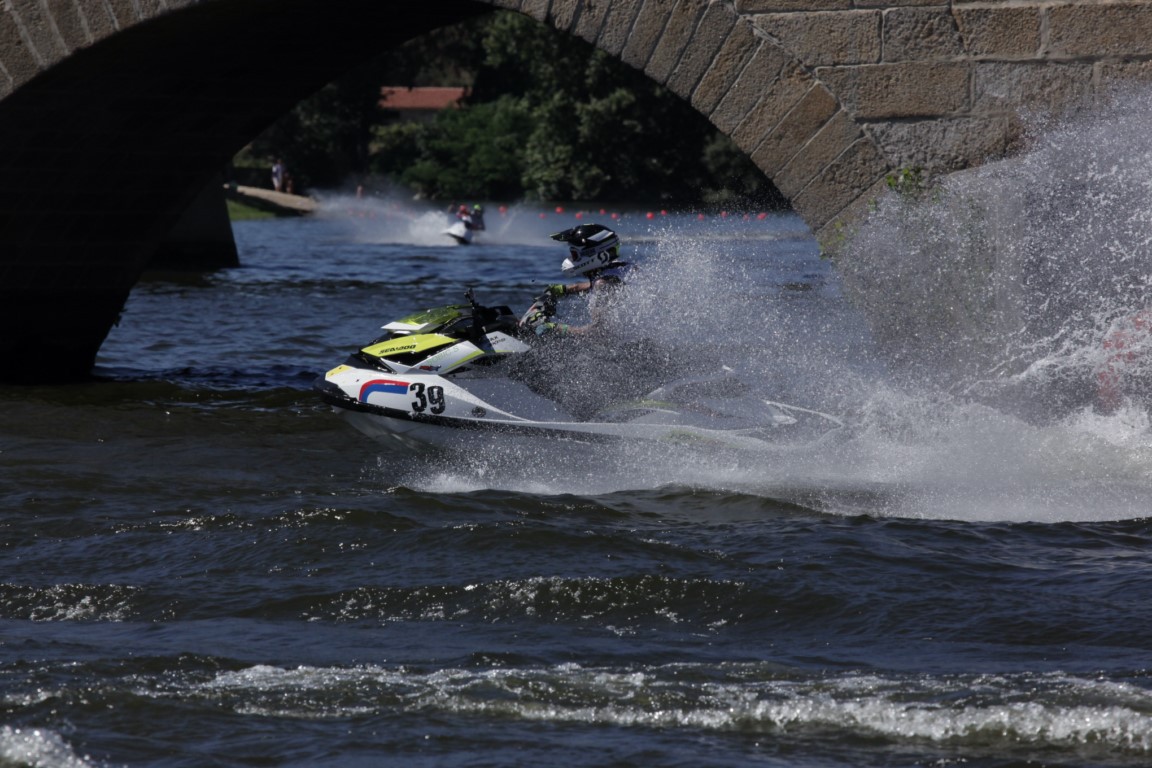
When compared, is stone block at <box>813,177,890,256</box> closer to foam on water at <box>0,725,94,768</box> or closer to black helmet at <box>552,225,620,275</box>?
black helmet at <box>552,225,620,275</box>

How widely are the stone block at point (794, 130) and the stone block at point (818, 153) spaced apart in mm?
19

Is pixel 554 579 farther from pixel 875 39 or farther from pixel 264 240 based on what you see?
pixel 264 240

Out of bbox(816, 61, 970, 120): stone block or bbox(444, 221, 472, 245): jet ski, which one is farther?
bbox(444, 221, 472, 245): jet ski

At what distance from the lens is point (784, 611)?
6754 mm

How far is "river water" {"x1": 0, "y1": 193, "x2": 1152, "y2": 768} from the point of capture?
528 centimetres

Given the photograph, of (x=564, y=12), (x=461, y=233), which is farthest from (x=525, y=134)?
(x=564, y=12)

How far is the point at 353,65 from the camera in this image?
1395 centimetres

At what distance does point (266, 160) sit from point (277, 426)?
5689cm

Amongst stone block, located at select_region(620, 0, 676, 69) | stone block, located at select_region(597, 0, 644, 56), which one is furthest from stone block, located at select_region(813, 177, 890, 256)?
stone block, located at select_region(597, 0, 644, 56)

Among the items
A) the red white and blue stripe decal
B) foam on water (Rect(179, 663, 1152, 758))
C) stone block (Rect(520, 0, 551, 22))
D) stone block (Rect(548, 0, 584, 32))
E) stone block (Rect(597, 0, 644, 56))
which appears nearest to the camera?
foam on water (Rect(179, 663, 1152, 758))

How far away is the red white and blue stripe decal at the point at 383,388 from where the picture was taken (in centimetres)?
1005

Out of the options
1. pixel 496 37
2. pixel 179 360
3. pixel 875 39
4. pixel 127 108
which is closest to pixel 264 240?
→ pixel 496 37

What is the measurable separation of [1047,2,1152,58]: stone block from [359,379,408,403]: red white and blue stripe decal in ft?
13.8

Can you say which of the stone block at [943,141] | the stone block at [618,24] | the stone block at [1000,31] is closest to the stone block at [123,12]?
the stone block at [618,24]
